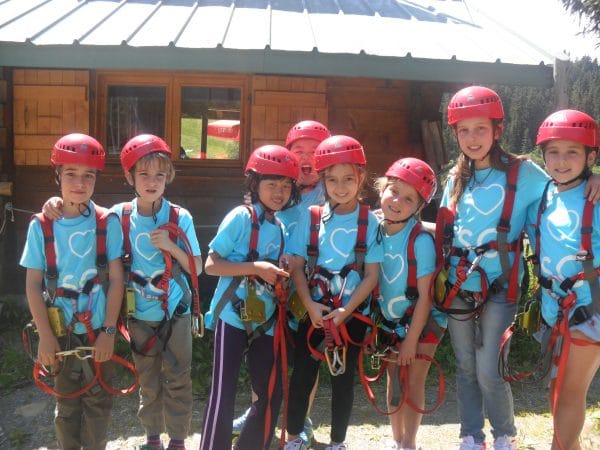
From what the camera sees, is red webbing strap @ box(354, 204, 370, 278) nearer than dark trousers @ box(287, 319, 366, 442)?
Yes

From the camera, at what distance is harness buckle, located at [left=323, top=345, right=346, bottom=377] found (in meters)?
3.33

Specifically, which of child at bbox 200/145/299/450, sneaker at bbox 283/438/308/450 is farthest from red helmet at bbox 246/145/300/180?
sneaker at bbox 283/438/308/450

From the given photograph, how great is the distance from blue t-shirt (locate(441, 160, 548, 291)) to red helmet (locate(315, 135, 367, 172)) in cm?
67

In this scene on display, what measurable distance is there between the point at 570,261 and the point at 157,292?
2.29 meters

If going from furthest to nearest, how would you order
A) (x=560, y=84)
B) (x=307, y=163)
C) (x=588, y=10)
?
1. (x=588, y=10)
2. (x=560, y=84)
3. (x=307, y=163)

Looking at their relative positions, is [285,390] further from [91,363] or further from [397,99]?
[397,99]

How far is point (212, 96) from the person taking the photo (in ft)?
23.9

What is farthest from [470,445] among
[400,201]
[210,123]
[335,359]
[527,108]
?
[527,108]

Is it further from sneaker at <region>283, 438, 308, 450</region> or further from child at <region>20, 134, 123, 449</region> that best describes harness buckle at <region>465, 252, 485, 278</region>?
child at <region>20, 134, 123, 449</region>

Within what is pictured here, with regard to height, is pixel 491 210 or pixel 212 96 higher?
pixel 212 96

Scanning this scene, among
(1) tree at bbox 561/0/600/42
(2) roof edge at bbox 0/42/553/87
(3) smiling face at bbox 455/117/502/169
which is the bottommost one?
(3) smiling face at bbox 455/117/502/169

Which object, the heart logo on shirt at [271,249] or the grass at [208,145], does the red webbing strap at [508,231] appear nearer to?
the heart logo on shirt at [271,249]

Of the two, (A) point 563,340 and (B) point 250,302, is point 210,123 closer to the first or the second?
(B) point 250,302

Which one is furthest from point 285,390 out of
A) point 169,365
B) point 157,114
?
point 157,114
